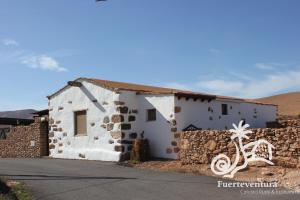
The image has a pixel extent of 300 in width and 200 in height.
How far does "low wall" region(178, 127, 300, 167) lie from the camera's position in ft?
42.4

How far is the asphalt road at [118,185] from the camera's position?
9773mm

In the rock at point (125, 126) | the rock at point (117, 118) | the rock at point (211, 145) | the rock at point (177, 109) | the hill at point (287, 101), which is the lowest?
the rock at point (211, 145)

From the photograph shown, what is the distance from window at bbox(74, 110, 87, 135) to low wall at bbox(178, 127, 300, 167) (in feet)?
18.9

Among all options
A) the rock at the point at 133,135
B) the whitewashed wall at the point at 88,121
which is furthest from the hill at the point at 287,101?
the rock at the point at 133,135

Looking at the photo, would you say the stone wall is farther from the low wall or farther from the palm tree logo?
the palm tree logo

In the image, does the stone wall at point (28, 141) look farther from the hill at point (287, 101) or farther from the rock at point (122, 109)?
the hill at point (287, 101)

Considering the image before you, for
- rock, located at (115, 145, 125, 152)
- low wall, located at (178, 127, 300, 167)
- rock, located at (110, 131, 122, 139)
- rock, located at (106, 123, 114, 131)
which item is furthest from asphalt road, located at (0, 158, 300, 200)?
rock, located at (106, 123, 114, 131)

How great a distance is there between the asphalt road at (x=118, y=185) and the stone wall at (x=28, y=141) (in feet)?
24.2

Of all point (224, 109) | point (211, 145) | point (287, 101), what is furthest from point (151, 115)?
point (287, 101)

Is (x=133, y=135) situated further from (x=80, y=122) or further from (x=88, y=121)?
(x=80, y=122)

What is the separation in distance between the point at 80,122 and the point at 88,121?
2.67 feet

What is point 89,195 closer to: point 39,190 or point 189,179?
point 39,190

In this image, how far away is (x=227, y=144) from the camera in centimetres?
1458

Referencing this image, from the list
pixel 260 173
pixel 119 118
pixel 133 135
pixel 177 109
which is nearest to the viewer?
pixel 260 173
